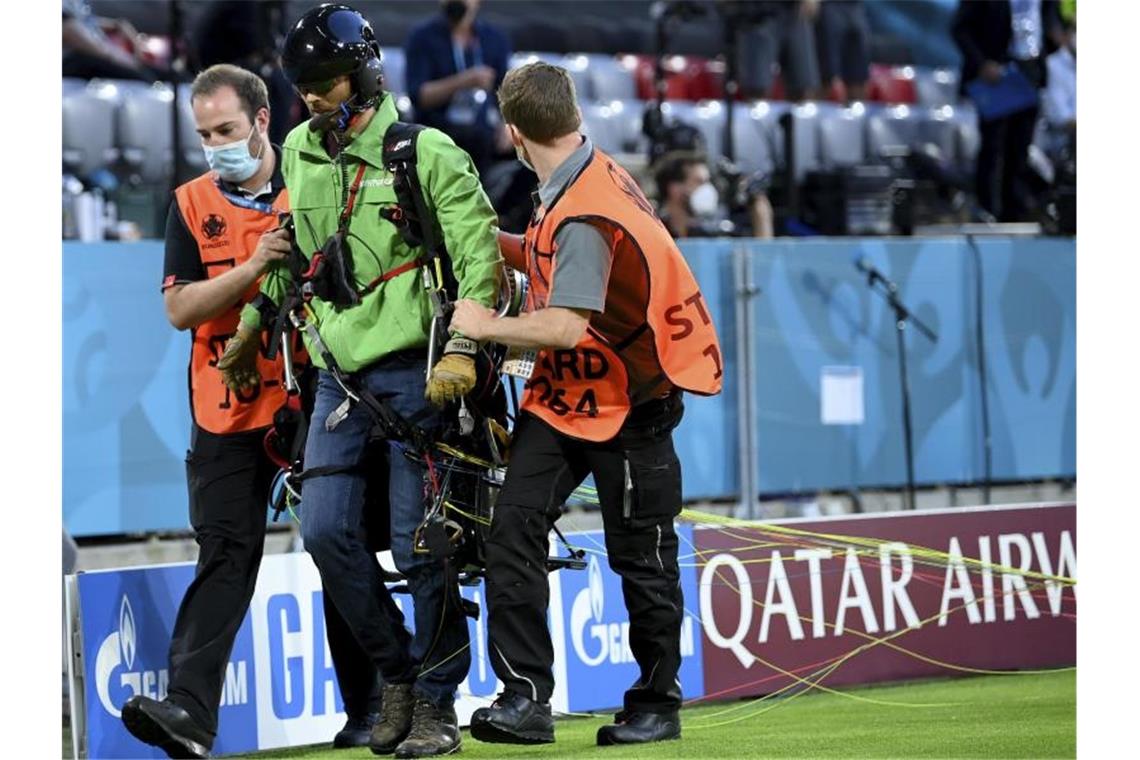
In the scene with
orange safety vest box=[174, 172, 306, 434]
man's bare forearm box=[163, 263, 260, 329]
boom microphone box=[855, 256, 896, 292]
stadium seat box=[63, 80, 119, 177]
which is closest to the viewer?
man's bare forearm box=[163, 263, 260, 329]

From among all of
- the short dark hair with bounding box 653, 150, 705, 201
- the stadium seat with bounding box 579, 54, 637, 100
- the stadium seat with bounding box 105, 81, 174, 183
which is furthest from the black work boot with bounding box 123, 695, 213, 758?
the stadium seat with bounding box 579, 54, 637, 100

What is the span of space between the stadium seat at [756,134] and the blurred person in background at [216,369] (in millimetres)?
7666

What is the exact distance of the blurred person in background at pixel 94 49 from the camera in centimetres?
1131

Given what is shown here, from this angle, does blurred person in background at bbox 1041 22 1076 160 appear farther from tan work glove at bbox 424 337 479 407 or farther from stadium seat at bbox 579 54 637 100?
tan work glove at bbox 424 337 479 407

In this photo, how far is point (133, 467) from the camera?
8.88 metres

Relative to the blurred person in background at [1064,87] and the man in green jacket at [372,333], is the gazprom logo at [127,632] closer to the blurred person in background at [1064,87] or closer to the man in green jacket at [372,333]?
the man in green jacket at [372,333]

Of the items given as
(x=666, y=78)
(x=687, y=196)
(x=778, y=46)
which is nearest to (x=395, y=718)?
(x=687, y=196)

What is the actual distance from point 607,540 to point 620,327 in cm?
66

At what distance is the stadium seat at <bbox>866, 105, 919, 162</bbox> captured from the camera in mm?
14586

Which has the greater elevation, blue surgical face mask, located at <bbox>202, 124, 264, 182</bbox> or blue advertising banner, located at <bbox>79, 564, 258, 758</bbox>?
blue surgical face mask, located at <bbox>202, 124, 264, 182</bbox>

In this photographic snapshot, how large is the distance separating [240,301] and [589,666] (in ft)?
7.15

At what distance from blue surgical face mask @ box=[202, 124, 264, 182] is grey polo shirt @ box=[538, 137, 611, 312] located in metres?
1.15

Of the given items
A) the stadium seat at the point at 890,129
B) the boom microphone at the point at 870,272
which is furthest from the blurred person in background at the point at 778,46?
the boom microphone at the point at 870,272
